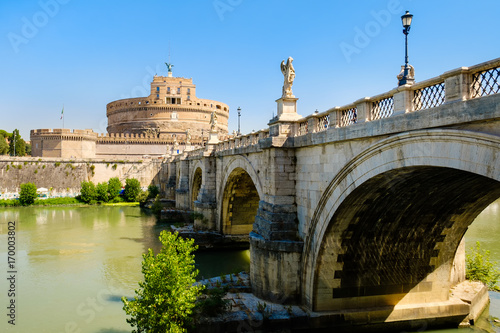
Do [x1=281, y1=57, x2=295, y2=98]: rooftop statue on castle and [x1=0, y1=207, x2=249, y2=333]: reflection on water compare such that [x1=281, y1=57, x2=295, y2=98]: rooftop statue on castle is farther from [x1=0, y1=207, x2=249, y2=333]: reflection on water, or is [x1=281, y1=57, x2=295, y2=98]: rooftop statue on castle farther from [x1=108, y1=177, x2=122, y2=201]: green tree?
[x1=108, y1=177, x2=122, y2=201]: green tree

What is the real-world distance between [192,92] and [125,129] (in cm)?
1363

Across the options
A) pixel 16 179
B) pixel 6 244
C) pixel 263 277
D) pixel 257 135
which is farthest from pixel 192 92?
pixel 263 277

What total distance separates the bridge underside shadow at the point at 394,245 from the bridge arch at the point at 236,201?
913cm

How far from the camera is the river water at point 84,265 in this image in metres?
11.9

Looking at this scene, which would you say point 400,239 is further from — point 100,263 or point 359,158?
point 100,263

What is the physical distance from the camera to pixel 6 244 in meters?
22.9

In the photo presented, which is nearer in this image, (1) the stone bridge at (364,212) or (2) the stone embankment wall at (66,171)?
(1) the stone bridge at (364,212)

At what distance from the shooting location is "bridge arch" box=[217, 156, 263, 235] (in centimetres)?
1967

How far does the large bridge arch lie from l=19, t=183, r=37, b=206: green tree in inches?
1445

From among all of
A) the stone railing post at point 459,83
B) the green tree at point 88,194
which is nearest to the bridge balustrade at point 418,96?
the stone railing post at point 459,83

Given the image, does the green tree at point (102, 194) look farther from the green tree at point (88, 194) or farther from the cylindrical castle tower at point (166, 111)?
the cylindrical castle tower at point (166, 111)

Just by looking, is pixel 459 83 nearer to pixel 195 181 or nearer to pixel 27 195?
pixel 195 181

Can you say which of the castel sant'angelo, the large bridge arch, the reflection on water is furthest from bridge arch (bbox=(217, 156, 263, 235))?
the castel sant'angelo

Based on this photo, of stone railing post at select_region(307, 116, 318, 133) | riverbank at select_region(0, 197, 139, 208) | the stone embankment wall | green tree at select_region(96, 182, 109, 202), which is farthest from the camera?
the stone embankment wall
